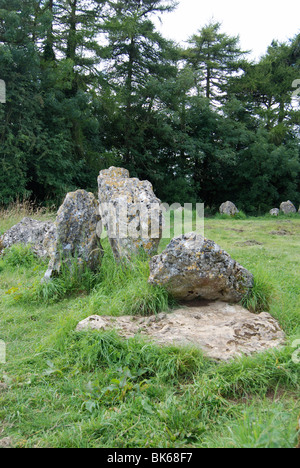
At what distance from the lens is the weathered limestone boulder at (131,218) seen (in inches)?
196

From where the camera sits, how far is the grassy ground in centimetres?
210

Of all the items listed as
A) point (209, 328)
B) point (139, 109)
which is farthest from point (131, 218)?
point (139, 109)

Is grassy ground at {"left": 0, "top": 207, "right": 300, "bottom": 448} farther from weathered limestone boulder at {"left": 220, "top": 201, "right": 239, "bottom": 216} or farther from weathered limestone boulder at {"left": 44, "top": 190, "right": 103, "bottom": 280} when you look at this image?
weathered limestone boulder at {"left": 220, "top": 201, "right": 239, "bottom": 216}

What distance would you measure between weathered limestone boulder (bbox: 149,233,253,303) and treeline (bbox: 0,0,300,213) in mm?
10405

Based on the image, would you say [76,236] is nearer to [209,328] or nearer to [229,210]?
[209,328]

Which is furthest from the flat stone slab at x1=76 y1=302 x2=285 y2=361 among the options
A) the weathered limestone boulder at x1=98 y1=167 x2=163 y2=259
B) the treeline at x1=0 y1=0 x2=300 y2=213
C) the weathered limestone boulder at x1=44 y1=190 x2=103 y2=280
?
the treeline at x1=0 y1=0 x2=300 y2=213

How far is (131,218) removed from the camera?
5105 millimetres

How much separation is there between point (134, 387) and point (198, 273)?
1.61 meters

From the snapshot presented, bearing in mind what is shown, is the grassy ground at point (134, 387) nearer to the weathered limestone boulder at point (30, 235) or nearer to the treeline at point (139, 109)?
the weathered limestone boulder at point (30, 235)

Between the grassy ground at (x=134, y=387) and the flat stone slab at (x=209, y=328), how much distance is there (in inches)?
6.1

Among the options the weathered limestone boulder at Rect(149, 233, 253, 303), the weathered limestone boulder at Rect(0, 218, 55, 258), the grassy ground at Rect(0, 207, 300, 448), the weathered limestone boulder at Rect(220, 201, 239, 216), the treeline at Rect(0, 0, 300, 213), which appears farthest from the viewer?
the weathered limestone boulder at Rect(220, 201, 239, 216)

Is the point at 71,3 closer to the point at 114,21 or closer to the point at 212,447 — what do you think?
the point at 114,21

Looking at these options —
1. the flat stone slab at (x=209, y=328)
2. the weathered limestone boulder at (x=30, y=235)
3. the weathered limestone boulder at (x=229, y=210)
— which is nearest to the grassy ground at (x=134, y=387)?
the flat stone slab at (x=209, y=328)

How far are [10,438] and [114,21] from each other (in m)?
19.3
